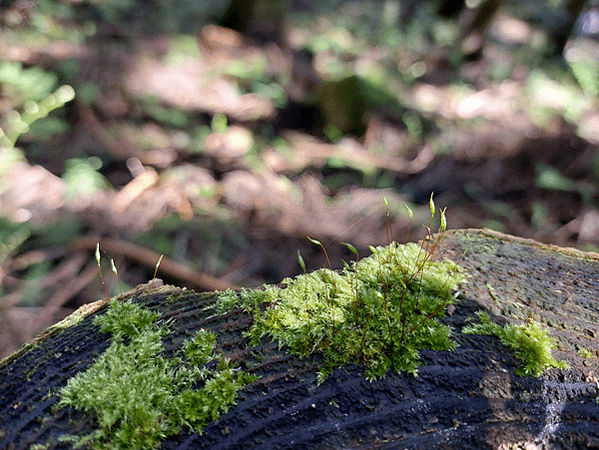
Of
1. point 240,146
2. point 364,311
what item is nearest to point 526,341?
point 364,311

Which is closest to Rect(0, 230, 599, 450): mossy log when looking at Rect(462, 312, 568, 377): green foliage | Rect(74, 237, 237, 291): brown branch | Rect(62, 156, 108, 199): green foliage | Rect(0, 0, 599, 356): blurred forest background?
Rect(462, 312, 568, 377): green foliage

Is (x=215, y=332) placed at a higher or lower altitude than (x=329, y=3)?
lower

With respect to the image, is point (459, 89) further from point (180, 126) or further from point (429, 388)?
point (429, 388)

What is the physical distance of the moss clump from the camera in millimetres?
1277

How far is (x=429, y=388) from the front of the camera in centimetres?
122

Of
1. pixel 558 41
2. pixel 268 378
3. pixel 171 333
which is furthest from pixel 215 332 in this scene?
pixel 558 41

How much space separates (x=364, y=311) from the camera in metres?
1.40

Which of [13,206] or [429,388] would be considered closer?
[429,388]

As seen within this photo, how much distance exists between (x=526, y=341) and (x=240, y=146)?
A: 5.45 m

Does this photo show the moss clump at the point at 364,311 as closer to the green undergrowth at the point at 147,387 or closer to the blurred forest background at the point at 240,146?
the green undergrowth at the point at 147,387

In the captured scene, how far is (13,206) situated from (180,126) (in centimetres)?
281

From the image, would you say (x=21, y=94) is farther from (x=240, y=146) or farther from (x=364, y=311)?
(x=364, y=311)

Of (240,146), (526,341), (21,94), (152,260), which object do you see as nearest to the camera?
(526,341)

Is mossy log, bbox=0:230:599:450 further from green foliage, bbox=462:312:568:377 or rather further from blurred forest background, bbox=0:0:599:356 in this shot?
blurred forest background, bbox=0:0:599:356
